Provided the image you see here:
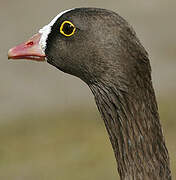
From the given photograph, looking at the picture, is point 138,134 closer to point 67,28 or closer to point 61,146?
point 67,28

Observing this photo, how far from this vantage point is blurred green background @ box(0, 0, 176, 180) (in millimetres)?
11633

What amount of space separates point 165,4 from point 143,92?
11.6 m

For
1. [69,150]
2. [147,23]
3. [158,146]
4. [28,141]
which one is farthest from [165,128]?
[158,146]

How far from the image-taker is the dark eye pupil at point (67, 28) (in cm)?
558

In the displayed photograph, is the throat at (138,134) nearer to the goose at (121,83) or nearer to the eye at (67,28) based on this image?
the goose at (121,83)

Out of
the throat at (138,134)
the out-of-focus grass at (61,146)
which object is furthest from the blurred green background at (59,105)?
the throat at (138,134)

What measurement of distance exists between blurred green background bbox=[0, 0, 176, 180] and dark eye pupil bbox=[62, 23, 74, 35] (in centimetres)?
528

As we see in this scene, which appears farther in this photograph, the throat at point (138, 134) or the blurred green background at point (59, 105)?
the blurred green background at point (59, 105)

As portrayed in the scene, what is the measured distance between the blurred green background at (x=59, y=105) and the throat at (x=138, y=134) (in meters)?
5.05

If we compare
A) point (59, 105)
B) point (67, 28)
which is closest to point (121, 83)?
point (67, 28)

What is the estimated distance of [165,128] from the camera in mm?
11867

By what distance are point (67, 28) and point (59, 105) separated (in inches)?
320

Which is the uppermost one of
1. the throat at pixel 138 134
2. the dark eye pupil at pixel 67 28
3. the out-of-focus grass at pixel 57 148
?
the dark eye pupil at pixel 67 28

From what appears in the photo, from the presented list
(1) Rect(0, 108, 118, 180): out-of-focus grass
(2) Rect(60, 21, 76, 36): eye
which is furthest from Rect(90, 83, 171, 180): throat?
(1) Rect(0, 108, 118, 180): out-of-focus grass
